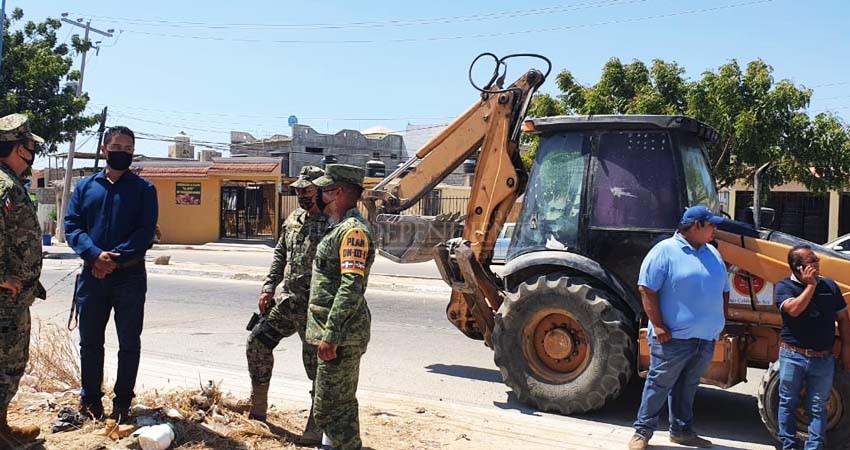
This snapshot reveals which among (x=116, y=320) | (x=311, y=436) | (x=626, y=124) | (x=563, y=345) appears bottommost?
(x=311, y=436)

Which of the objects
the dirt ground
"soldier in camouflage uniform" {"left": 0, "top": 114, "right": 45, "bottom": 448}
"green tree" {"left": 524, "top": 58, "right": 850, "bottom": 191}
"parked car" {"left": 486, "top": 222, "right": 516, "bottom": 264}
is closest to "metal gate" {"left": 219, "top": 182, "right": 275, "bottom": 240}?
"green tree" {"left": 524, "top": 58, "right": 850, "bottom": 191}

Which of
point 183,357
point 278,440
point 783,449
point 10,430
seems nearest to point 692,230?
point 783,449

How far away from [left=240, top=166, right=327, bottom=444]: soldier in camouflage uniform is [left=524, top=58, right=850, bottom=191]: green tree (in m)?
13.5

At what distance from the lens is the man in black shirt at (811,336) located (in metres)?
4.66

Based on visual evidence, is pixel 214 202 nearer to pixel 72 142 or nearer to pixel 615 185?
pixel 72 142

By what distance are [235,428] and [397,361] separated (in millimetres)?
3462

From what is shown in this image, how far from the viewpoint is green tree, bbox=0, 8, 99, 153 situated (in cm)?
2375

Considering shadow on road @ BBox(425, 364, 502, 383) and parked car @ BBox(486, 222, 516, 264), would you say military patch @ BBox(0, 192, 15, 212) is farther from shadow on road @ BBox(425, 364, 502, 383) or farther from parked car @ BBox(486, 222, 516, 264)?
shadow on road @ BBox(425, 364, 502, 383)

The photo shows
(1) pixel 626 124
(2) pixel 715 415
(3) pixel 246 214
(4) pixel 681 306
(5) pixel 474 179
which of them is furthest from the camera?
(3) pixel 246 214

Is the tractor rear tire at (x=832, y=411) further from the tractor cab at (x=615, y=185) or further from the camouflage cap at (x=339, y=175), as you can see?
the camouflage cap at (x=339, y=175)

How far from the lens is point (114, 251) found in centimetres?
472

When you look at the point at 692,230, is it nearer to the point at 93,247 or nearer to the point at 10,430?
the point at 93,247

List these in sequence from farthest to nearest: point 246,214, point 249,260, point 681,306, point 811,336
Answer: point 246,214 < point 249,260 < point 681,306 < point 811,336

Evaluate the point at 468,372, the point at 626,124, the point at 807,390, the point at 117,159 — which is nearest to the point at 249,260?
the point at 468,372
